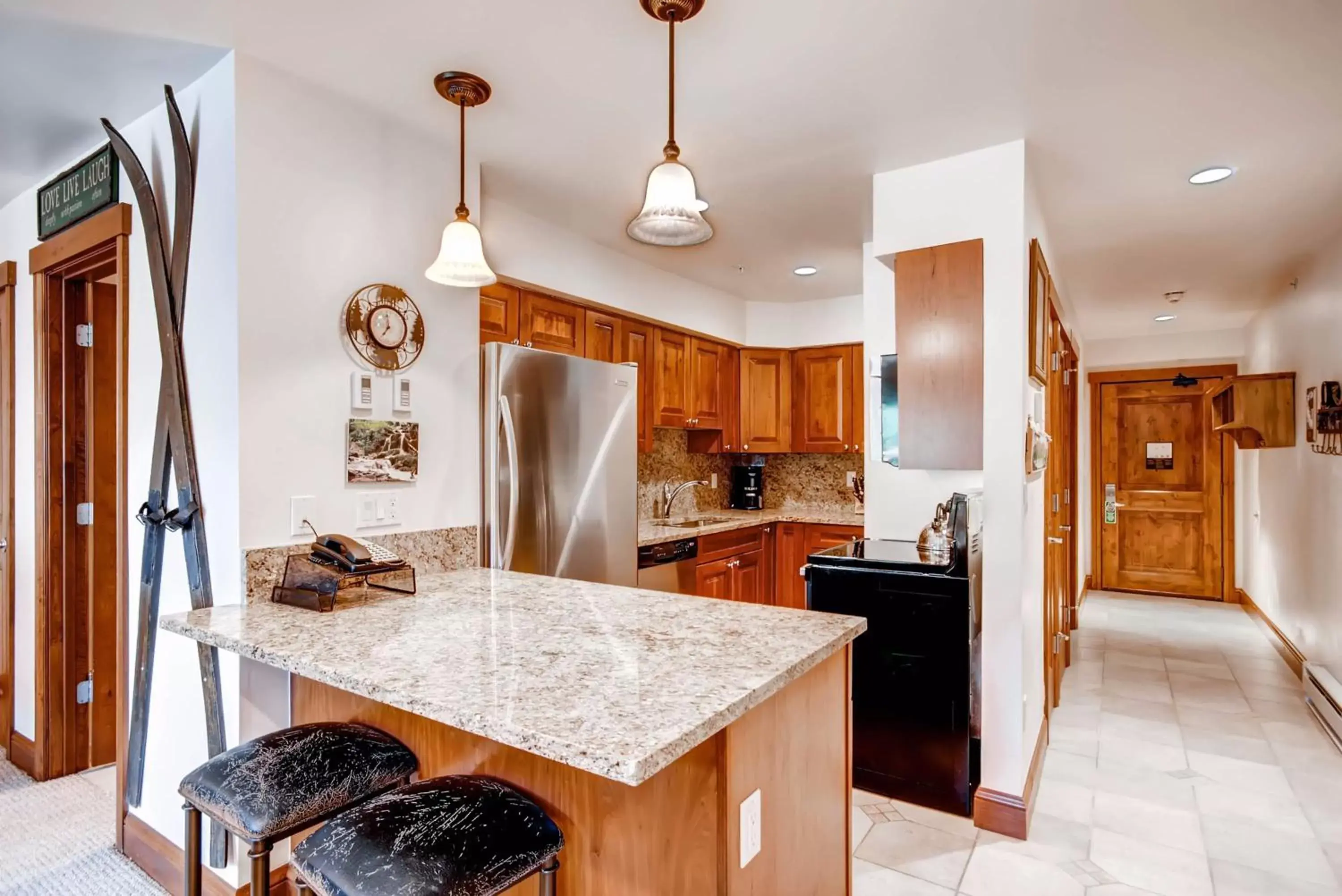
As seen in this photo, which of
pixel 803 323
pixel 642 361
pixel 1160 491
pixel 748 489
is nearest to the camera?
pixel 642 361

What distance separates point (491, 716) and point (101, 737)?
2.88 metres

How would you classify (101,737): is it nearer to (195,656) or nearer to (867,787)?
(195,656)

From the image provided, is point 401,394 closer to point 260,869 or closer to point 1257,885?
point 260,869

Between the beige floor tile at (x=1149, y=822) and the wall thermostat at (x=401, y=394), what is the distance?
A: 111 inches

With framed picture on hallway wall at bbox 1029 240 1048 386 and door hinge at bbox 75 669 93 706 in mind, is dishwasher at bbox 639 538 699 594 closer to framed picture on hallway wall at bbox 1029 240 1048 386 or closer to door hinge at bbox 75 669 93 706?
framed picture on hallway wall at bbox 1029 240 1048 386

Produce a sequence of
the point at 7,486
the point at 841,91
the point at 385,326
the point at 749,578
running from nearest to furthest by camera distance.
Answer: the point at 841,91 < the point at 385,326 < the point at 7,486 < the point at 749,578

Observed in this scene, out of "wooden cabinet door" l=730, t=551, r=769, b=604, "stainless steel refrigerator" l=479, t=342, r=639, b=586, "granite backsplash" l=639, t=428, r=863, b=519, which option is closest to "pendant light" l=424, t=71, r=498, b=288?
"stainless steel refrigerator" l=479, t=342, r=639, b=586

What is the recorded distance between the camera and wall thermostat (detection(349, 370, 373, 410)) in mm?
2186

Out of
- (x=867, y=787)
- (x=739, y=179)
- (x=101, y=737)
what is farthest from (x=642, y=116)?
(x=101, y=737)

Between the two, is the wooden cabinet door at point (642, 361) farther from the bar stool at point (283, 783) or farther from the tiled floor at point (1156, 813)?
the bar stool at point (283, 783)

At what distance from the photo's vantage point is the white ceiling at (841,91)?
1775 millimetres

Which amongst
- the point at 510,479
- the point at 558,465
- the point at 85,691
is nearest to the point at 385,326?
the point at 510,479

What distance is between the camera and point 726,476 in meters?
5.45

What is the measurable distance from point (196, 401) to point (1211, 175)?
3665mm
